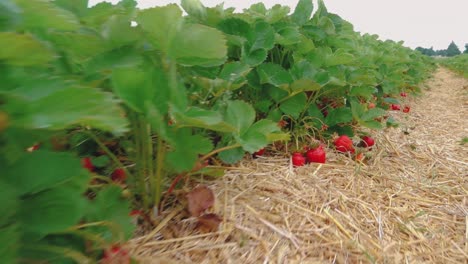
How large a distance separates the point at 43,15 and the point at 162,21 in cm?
28

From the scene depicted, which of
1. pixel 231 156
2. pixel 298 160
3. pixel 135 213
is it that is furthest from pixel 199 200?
pixel 298 160

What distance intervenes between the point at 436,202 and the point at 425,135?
146cm

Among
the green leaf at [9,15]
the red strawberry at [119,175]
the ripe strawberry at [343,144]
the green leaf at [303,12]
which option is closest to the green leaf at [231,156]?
the red strawberry at [119,175]

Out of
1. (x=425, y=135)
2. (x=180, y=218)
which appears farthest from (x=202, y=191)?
(x=425, y=135)

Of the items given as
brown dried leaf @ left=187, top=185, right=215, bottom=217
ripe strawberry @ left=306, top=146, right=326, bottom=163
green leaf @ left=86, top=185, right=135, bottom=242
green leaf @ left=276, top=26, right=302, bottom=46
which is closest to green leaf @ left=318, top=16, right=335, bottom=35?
green leaf @ left=276, top=26, right=302, bottom=46

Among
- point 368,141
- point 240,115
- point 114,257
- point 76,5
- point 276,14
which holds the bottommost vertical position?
point 368,141

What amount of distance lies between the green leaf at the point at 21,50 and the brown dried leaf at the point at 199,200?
0.63m

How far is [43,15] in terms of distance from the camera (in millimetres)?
555

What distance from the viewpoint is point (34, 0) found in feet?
1.73

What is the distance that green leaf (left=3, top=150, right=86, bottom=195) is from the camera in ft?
1.79

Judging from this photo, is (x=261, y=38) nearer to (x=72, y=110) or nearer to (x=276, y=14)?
(x=276, y=14)

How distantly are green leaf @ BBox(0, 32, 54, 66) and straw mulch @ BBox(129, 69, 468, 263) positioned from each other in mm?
527

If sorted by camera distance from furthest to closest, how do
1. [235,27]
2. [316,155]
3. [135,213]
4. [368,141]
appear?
[368,141] → [316,155] → [235,27] → [135,213]

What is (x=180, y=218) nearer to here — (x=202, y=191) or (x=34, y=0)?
(x=202, y=191)
